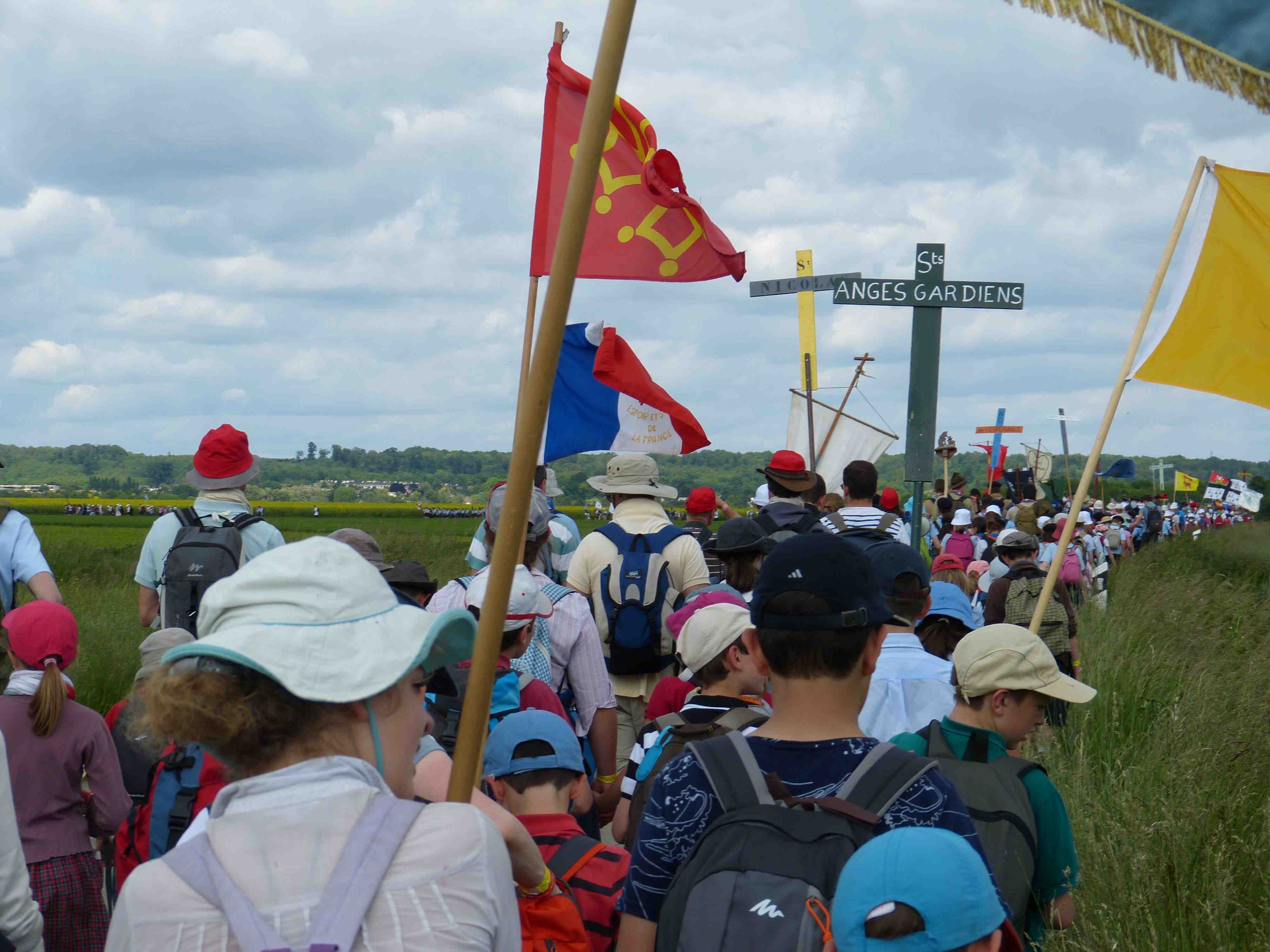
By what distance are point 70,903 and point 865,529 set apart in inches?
169

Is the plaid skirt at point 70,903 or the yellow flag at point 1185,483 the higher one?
the yellow flag at point 1185,483

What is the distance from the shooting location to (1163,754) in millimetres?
6031

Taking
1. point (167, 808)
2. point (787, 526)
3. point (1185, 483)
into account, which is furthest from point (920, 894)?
point (1185, 483)

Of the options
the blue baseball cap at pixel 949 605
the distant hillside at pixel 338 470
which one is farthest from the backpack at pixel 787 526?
the distant hillside at pixel 338 470

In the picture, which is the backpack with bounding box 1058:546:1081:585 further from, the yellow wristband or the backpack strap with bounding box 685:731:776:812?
the backpack strap with bounding box 685:731:776:812

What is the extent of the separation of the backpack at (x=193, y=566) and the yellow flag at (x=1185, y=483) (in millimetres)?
53108

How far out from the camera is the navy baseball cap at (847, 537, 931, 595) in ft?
15.0

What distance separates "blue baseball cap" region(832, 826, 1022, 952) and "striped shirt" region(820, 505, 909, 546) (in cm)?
499

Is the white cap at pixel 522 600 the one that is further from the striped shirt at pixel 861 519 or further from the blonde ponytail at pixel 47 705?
the striped shirt at pixel 861 519

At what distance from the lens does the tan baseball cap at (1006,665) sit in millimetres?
3289

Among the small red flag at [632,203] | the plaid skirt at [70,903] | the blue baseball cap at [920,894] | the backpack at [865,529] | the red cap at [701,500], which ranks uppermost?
the small red flag at [632,203]

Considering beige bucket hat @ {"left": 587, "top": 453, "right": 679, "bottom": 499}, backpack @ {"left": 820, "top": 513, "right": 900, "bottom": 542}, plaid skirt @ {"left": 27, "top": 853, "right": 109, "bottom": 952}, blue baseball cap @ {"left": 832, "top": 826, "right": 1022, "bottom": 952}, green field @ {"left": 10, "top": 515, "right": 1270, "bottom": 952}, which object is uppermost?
beige bucket hat @ {"left": 587, "top": 453, "right": 679, "bottom": 499}

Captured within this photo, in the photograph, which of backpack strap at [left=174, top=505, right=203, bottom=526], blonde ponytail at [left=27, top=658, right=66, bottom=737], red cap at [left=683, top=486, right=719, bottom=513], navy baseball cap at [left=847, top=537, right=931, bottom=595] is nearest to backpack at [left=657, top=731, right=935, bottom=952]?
navy baseball cap at [left=847, top=537, right=931, bottom=595]

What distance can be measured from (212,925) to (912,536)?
329 inches
